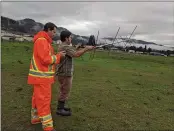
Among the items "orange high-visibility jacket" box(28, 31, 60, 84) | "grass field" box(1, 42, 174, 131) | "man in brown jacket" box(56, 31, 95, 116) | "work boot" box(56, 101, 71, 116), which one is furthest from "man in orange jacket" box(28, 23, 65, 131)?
"work boot" box(56, 101, 71, 116)

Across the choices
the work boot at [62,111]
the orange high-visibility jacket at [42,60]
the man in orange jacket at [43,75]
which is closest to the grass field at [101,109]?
the work boot at [62,111]

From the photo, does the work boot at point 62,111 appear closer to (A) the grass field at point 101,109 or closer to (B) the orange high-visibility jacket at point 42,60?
(A) the grass field at point 101,109

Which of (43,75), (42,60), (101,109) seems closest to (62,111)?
(101,109)

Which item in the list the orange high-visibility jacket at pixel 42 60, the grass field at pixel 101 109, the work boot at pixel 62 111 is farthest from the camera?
the work boot at pixel 62 111

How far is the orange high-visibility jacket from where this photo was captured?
17.9ft

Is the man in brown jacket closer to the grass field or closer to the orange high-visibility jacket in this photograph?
the grass field

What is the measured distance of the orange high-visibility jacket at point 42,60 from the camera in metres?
5.46

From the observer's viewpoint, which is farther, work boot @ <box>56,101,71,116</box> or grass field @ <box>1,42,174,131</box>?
work boot @ <box>56,101,71,116</box>

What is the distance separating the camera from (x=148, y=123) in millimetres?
6906

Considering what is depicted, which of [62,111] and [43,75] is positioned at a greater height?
[43,75]

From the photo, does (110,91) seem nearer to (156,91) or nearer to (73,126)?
(156,91)

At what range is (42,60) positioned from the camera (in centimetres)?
548

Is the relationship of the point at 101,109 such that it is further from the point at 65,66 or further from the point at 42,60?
the point at 42,60

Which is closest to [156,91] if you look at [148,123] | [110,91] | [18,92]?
[110,91]
